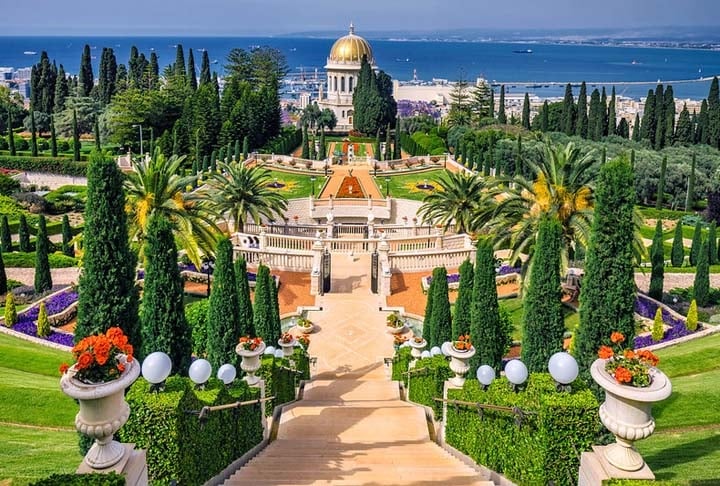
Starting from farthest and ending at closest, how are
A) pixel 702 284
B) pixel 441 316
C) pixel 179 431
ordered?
pixel 702 284 < pixel 441 316 < pixel 179 431

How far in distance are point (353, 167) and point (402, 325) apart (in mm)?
42315

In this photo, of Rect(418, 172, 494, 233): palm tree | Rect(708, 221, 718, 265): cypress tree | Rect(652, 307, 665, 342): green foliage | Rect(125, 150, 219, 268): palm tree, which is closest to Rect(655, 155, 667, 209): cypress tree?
Rect(708, 221, 718, 265): cypress tree

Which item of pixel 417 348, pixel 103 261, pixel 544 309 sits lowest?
pixel 417 348

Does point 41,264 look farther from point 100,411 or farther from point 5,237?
point 100,411

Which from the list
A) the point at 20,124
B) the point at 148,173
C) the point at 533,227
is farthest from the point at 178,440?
the point at 20,124

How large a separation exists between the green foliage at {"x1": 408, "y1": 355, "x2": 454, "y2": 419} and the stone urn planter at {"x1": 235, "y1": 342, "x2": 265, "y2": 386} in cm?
412

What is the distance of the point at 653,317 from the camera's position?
81.7 ft

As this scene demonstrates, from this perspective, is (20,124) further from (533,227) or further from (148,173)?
(533,227)

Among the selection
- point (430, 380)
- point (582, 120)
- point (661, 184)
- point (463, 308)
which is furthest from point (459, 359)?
point (582, 120)

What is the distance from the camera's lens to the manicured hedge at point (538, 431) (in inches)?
328

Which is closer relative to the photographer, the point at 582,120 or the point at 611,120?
the point at 582,120

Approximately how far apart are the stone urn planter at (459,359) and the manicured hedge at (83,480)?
278 inches

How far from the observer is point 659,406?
13586 mm

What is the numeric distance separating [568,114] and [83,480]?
70046mm
